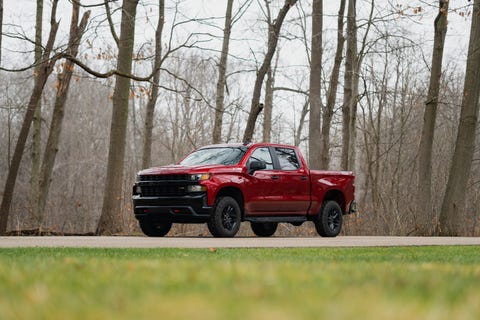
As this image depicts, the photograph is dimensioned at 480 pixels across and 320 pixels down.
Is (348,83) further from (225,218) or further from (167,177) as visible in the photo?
(167,177)

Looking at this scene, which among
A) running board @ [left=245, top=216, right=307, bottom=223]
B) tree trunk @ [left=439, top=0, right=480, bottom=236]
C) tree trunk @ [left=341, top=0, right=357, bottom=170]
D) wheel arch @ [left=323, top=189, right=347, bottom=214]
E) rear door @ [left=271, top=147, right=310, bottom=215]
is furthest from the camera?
tree trunk @ [left=341, top=0, right=357, bottom=170]

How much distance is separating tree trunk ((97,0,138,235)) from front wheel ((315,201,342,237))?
5.31m

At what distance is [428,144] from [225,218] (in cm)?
941

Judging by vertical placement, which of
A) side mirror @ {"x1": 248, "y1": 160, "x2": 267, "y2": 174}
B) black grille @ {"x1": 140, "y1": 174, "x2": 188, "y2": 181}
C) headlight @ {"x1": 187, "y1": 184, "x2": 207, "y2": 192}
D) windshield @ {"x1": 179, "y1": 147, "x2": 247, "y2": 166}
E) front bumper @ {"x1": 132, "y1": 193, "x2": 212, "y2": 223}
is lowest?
front bumper @ {"x1": 132, "y1": 193, "x2": 212, "y2": 223}

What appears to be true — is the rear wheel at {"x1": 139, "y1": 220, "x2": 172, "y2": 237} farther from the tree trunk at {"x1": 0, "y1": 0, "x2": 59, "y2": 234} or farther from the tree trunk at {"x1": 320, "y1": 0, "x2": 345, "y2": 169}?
the tree trunk at {"x1": 320, "y1": 0, "x2": 345, "y2": 169}

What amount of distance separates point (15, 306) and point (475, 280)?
339cm

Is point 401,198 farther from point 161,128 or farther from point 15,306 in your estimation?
point 15,306

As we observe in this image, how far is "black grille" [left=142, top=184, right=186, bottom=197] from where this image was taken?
60.2ft

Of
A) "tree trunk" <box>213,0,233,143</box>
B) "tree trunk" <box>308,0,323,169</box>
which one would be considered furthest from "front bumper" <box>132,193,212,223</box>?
"tree trunk" <box>213,0,233,143</box>

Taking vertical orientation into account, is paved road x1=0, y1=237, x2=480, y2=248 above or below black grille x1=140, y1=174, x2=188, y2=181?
below

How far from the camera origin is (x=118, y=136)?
2302cm

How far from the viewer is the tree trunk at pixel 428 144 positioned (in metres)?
24.9

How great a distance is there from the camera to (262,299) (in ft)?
14.2

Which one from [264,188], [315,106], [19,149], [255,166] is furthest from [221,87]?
[255,166]
